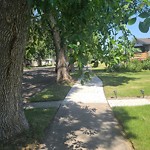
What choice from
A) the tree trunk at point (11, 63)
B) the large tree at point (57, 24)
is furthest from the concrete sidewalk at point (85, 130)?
the large tree at point (57, 24)

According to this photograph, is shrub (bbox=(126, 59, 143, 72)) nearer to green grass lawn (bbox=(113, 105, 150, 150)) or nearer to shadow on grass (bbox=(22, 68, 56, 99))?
shadow on grass (bbox=(22, 68, 56, 99))

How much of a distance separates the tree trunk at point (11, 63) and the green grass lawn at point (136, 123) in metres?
2.45

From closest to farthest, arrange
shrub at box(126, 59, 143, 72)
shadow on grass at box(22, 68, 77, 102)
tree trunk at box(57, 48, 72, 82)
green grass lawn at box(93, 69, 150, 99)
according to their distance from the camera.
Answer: shadow on grass at box(22, 68, 77, 102) < green grass lawn at box(93, 69, 150, 99) < tree trunk at box(57, 48, 72, 82) < shrub at box(126, 59, 143, 72)

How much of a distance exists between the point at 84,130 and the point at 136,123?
1.40 metres

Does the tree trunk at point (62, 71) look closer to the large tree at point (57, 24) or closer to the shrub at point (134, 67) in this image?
the large tree at point (57, 24)

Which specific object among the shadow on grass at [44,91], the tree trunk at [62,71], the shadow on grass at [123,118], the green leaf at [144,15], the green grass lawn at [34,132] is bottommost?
the shadow on grass at [44,91]

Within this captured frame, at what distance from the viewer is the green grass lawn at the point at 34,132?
19.1 ft

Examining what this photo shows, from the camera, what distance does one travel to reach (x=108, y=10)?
4.57 m

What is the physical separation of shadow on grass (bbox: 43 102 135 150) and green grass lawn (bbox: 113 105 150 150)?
21cm

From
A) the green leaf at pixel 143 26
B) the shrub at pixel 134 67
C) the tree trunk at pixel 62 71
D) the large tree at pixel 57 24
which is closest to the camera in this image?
the green leaf at pixel 143 26

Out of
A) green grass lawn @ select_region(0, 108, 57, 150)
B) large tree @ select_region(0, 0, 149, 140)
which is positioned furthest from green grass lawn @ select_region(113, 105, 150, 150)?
large tree @ select_region(0, 0, 149, 140)

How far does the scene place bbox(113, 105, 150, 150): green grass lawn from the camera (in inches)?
231

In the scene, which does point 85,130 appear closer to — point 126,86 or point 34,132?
point 34,132

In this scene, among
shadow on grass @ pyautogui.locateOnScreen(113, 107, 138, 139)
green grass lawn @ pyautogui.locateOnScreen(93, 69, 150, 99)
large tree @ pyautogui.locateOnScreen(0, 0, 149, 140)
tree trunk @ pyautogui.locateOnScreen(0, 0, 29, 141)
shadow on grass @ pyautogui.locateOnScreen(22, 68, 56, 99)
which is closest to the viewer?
large tree @ pyautogui.locateOnScreen(0, 0, 149, 140)
